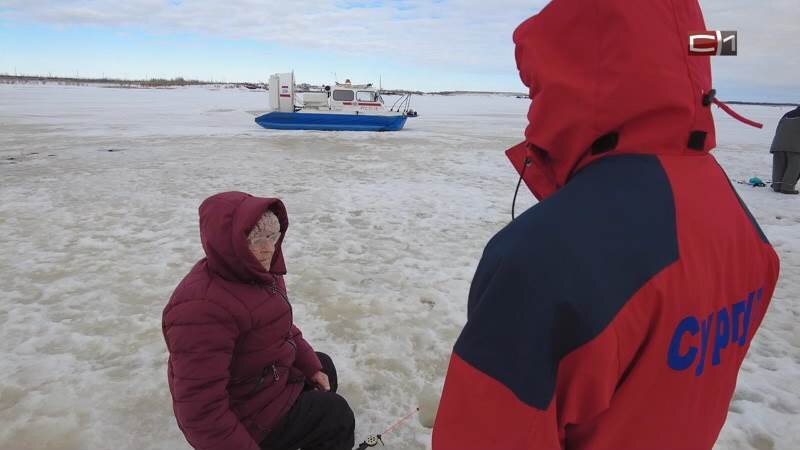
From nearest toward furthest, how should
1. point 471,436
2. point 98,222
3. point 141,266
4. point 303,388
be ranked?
point 471,436
point 303,388
point 141,266
point 98,222

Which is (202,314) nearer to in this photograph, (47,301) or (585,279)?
(585,279)

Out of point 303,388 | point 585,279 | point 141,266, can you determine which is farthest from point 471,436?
point 141,266

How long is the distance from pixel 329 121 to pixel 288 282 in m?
13.9

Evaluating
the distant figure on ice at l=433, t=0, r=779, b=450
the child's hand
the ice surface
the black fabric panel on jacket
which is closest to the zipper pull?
the child's hand

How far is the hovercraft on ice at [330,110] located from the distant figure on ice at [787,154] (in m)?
11.8

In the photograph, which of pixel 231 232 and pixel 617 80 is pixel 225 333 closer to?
pixel 231 232

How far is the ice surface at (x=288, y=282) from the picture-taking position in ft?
8.04

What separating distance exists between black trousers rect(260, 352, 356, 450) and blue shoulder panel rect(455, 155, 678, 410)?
1.35 meters

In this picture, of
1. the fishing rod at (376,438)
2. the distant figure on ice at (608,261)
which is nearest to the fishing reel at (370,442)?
the fishing rod at (376,438)

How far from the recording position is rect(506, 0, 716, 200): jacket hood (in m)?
0.75

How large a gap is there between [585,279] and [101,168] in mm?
9408

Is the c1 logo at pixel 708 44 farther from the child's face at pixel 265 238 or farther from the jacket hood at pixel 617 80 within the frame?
the child's face at pixel 265 238

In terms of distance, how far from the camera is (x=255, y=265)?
1.61 metres

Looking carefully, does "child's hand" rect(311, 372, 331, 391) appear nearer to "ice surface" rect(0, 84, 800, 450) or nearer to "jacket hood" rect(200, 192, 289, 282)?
"ice surface" rect(0, 84, 800, 450)
